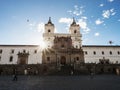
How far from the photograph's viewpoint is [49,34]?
5900 cm

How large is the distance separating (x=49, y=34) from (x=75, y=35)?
36.7 feet

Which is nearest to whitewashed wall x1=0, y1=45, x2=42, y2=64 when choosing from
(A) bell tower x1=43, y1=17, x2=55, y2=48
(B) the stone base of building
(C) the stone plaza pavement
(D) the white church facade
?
(D) the white church facade

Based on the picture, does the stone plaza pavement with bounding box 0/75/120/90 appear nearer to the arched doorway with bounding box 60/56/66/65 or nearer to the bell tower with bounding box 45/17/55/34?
the arched doorway with bounding box 60/56/66/65

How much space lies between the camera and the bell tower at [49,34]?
2290 inches

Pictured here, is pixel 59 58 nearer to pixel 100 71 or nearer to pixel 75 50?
pixel 75 50

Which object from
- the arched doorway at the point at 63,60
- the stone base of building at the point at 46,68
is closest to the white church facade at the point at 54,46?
the arched doorway at the point at 63,60

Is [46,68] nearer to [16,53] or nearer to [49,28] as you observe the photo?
[16,53]

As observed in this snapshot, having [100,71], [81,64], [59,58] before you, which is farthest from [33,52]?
[100,71]

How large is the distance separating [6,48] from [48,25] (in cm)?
2048

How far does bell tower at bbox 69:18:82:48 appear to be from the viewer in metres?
58.1

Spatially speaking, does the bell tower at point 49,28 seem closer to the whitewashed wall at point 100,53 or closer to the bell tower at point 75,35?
the bell tower at point 75,35

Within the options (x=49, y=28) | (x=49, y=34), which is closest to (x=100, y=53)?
(x=49, y=34)

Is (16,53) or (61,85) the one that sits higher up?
(16,53)

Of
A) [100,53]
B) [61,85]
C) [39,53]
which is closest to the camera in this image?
[61,85]
